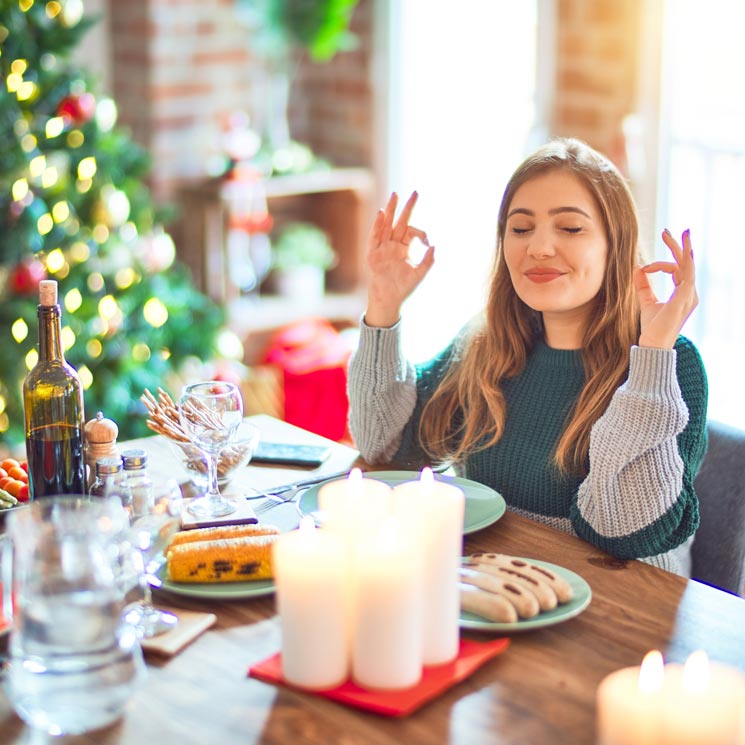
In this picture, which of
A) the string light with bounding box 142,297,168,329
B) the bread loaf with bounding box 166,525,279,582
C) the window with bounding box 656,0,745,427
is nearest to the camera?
the bread loaf with bounding box 166,525,279,582

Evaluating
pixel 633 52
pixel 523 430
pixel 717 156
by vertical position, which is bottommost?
pixel 523 430

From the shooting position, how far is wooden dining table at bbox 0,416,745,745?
1077mm

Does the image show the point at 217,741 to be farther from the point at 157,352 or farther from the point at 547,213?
the point at 157,352

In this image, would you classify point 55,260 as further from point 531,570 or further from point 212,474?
point 531,570

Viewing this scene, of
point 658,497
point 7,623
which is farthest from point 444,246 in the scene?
point 7,623

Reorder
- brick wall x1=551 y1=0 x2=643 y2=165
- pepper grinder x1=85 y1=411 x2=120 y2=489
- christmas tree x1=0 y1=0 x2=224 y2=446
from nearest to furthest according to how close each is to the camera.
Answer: pepper grinder x1=85 y1=411 x2=120 y2=489, christmas tree x1=0 y1=0 x2=224 y2=446, brick wall x1=551 y1=0 x2=643 y2=165

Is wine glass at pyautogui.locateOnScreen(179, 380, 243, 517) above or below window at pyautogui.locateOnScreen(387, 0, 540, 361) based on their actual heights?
below

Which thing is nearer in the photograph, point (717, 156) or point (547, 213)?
point (547, 213)

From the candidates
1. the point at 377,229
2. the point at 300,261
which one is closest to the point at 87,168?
the point at 300,261

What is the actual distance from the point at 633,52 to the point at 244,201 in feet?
4.52

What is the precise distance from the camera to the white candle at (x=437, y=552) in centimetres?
112

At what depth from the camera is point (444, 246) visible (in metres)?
4.67

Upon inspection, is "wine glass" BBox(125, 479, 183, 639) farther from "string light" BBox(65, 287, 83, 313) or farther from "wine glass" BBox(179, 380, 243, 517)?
"string light" BBox(65, 287, 83, 313)

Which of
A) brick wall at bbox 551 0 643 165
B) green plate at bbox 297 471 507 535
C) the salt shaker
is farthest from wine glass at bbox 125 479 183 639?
brick wall at bbox 551 0 643 165
